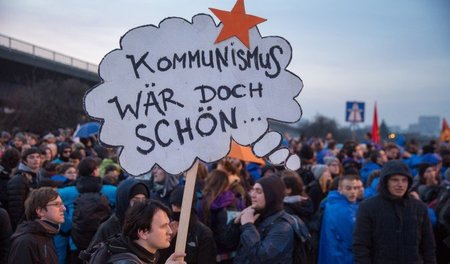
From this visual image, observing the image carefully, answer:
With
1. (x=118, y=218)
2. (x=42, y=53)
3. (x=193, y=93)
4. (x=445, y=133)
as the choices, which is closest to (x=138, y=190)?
(x=118, y=218)

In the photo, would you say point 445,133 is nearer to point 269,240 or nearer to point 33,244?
point 269,240

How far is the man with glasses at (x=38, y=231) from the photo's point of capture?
3836mm

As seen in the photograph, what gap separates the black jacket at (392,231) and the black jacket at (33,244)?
2643 millimetres

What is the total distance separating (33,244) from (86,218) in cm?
157

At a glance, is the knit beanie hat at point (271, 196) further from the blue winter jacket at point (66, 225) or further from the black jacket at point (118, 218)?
the blue winter jacket at point (66, 225)

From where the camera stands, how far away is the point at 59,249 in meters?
5.80

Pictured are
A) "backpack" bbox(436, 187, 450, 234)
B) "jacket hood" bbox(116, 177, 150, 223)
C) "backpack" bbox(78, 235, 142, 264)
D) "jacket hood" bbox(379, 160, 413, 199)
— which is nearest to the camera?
"backpack" bbox(78, 235, 142, 264)

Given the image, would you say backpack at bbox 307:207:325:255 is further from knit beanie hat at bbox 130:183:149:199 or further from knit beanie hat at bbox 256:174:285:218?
knit beanie hat at bbox 130:183:149:199

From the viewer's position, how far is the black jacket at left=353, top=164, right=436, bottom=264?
14.6 feet

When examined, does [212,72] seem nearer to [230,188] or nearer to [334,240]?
[334,240]

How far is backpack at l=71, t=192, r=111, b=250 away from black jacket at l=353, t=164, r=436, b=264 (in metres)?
2.73

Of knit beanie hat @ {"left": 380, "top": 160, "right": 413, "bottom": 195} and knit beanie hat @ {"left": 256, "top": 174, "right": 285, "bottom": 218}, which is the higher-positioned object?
knit beanie hat @ {"left": 380, "top": 160, "right": 413, "bottom": 195}

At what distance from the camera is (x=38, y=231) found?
13.0 feet

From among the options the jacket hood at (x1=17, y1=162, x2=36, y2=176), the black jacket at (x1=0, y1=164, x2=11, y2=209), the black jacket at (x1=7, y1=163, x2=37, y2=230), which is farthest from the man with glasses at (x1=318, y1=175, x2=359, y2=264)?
the jacket hood at (x1=17, y1=162, x2=36, y2=176)
